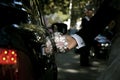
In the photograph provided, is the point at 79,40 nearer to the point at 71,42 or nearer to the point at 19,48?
the point at 71,42

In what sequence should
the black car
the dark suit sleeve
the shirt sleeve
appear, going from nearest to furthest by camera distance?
the dark suit sleeve → the shirt sleeve → the black car

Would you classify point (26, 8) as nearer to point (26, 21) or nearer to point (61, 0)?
point (26, 21)

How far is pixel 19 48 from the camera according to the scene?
137 inches

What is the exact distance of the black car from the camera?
3.46m

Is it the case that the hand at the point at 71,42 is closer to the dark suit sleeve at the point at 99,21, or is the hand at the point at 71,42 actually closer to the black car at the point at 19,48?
the dark suit sleeve at the point at 99,21

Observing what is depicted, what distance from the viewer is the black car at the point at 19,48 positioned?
11.3 ft

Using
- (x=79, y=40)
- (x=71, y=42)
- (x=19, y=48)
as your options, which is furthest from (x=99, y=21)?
(x=19, y=48)

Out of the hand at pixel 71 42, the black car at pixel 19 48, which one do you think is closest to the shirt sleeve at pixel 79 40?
the hand at pixel 71 42

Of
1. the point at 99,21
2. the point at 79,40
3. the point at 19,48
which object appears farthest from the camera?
the point at 19,48

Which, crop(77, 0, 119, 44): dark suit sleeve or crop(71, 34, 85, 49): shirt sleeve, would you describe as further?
crop(71, 34, 85, 49): shirt sleeve

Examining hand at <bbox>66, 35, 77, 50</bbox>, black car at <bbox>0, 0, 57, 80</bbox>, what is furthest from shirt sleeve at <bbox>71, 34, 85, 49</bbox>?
black car at <bbox>0, 0, 57, 80</bbox>

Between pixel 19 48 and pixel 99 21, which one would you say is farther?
pixel 19 48

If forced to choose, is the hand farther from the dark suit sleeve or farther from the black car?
the black car

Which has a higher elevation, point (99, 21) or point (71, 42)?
point (99, 21)
